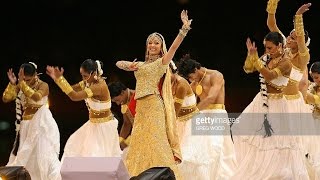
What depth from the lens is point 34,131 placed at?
7438 mm

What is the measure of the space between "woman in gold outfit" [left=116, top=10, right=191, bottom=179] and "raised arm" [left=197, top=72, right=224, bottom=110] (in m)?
1.18

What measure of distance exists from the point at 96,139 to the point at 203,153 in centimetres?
108

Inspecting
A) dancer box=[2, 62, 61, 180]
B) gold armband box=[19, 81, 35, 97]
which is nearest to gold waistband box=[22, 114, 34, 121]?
dancer box=[2, 62, 61, 180]

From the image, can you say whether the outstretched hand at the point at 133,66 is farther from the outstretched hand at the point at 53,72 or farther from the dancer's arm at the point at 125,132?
the dancer's arm at the point at 125,132

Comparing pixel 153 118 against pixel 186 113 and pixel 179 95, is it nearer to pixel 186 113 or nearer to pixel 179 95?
pixel 179 95

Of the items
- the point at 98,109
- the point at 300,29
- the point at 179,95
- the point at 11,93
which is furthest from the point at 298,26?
the point at 11,93

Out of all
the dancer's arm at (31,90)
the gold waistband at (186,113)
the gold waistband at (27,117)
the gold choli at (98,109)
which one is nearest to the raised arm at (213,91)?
the gold waistband at (186,113)

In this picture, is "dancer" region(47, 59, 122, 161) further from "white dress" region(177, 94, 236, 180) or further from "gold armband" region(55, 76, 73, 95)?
"white dress" region(177, 94, 236, 180)

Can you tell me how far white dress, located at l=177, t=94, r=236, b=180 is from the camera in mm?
6816

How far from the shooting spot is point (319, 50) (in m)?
8.91

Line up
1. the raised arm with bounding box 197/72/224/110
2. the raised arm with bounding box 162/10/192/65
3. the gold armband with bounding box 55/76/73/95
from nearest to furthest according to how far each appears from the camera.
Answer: the raised arm with bounding box 162/10/192/65 < the gold armband with bounding box 55/76/73/95 < the raised arm with bounding box 197/72/224/110

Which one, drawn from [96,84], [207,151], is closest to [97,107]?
[96,84]

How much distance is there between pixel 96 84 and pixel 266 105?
188 cm

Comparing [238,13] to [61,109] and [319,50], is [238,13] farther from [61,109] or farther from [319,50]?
[61,109]
